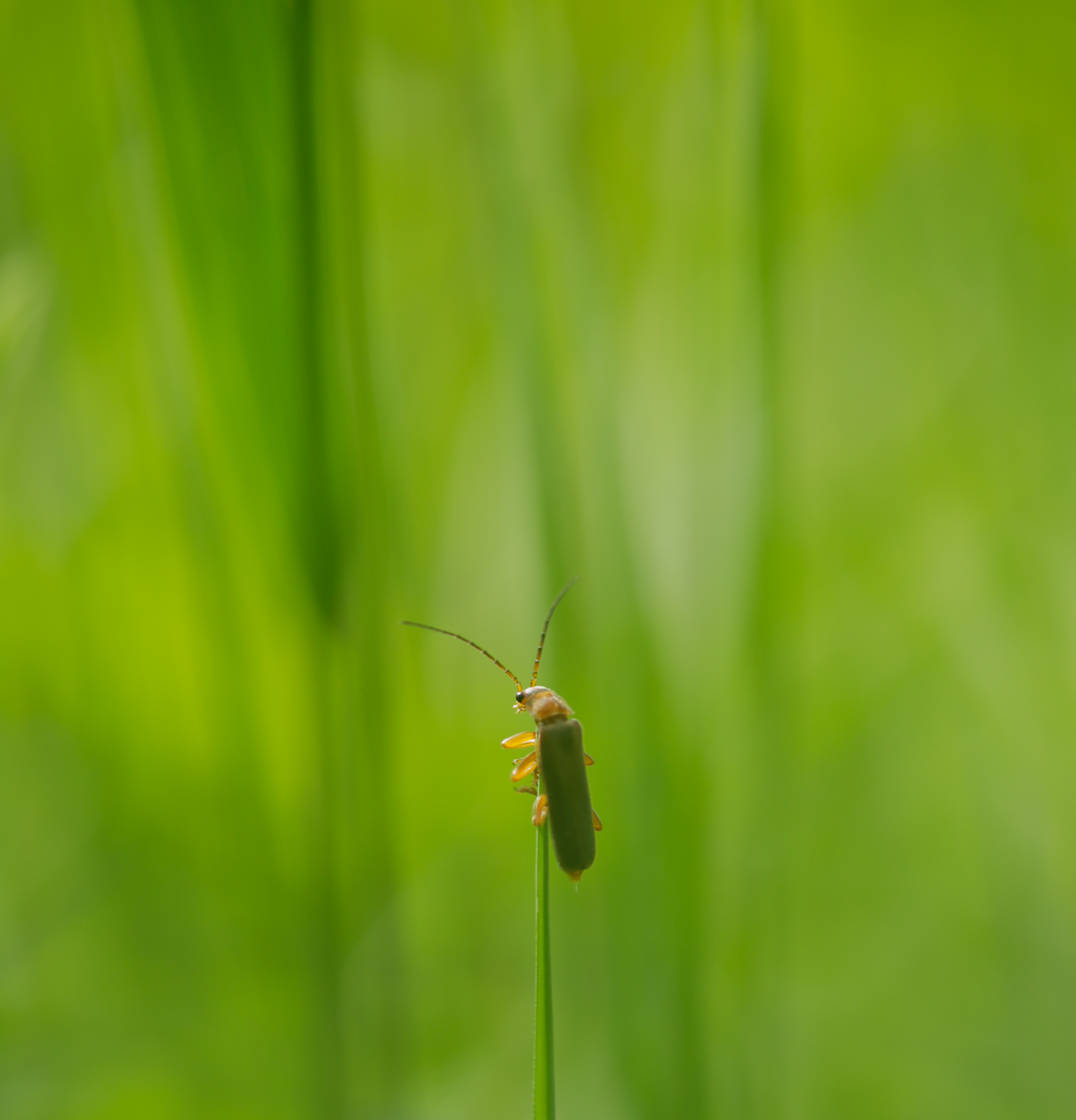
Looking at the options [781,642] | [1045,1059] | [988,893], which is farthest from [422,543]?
[1045,1059]

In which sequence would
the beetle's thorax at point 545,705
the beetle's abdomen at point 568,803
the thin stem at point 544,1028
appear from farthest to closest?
1. the beetle's thorax at point 545,705
2. the beetle's abdomen at point 568,803
3. the thin stem at point 544,1028

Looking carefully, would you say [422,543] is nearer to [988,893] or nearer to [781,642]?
[781,642]

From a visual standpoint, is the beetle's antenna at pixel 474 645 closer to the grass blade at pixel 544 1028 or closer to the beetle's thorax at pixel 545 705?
the beetle's thorax at pixel 545 705

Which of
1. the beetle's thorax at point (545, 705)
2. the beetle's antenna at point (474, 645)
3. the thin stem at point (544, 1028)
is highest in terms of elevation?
the beetle's antenna at point (474, 645)

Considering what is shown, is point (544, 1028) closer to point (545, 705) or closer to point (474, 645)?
point (545, 705)

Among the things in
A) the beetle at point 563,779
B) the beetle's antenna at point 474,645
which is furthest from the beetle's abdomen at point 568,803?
the beetle's antenna at point 474,645

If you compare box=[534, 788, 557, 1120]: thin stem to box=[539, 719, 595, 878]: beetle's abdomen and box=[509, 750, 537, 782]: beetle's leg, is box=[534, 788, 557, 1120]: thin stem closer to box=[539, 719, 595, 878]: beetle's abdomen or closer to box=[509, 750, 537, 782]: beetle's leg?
box=[539, 719, 595, 878]: beetle's abdomen

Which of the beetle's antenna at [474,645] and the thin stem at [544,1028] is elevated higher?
the beetle's antenna at [474,645]
